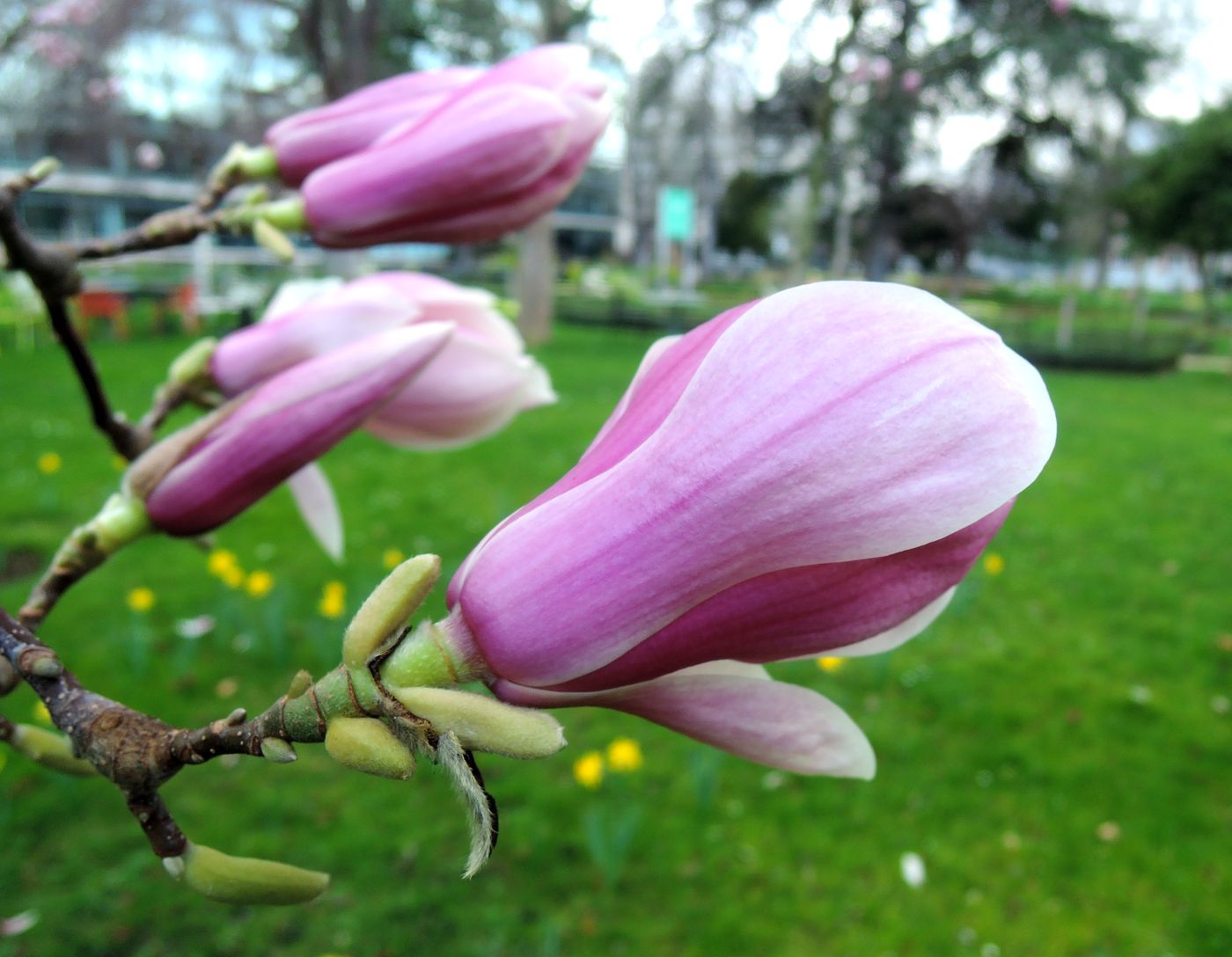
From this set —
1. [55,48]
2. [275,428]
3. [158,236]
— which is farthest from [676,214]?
[275,428]

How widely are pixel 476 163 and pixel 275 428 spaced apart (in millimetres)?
212

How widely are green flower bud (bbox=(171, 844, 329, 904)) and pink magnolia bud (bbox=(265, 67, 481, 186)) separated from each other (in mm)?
463

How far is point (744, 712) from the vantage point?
415 mm

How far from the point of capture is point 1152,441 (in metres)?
7.33

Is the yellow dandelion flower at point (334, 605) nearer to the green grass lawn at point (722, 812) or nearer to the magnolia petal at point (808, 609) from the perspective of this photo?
the green grass lawn at point (722, 812)

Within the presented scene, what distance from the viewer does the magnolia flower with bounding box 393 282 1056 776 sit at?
12.7 inches

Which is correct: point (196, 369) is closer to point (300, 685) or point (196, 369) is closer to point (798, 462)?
point (300, 685)

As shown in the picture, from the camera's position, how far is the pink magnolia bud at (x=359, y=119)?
2.23 ft

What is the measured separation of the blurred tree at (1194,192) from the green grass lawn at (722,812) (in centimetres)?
1011

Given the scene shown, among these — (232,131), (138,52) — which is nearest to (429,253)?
(232,131)

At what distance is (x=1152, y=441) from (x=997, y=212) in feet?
38.5

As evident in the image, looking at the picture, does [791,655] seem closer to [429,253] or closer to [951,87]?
[951,87]

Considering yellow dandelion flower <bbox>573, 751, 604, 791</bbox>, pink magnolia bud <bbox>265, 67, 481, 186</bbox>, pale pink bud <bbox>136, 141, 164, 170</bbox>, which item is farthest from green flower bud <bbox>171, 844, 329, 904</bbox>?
pale pink bud <bbox>136, 141, 164, 170</bbox>

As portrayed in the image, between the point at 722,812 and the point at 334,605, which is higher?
the point at 334,605
